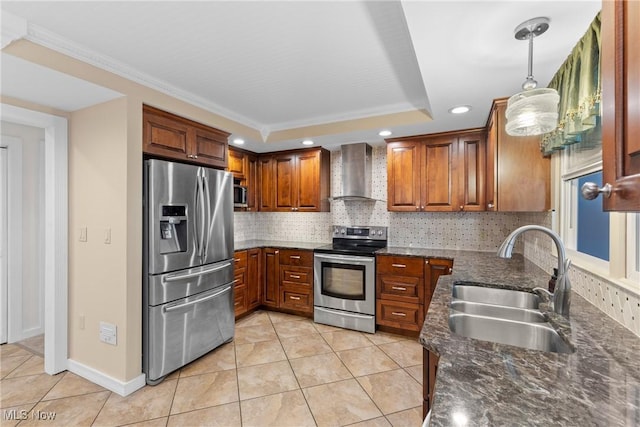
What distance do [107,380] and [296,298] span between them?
2.01 metres

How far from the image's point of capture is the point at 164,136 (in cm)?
246

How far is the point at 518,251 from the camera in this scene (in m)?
3.28

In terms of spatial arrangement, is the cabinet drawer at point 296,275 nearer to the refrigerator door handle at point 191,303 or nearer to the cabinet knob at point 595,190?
the refrigerator door handle at point 191,303

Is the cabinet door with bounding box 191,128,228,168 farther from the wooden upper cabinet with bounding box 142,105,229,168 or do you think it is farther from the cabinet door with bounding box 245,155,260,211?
the cabinet door with bounding box 245,155,260,211

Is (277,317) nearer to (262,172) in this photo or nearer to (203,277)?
(203,277)

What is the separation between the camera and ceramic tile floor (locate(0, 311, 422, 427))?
6.36ft

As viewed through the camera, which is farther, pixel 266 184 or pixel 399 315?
pixel 266 184

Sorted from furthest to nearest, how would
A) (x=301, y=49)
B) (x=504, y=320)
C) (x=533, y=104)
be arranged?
(x=301, y=49) → (x=504, y=320) → (x=533, y=104)

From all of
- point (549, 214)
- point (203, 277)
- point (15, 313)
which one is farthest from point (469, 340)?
point (15, 313)

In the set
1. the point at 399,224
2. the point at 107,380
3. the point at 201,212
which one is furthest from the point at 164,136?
the point at 399,224

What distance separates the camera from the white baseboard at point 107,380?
218 centimetres

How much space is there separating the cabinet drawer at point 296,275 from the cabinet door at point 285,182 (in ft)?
2.76

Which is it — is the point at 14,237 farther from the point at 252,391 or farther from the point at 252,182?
the point at 252,391

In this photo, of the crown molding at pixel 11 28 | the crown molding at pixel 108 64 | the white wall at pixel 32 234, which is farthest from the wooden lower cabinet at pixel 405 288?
the white wall at pixel 32 234
